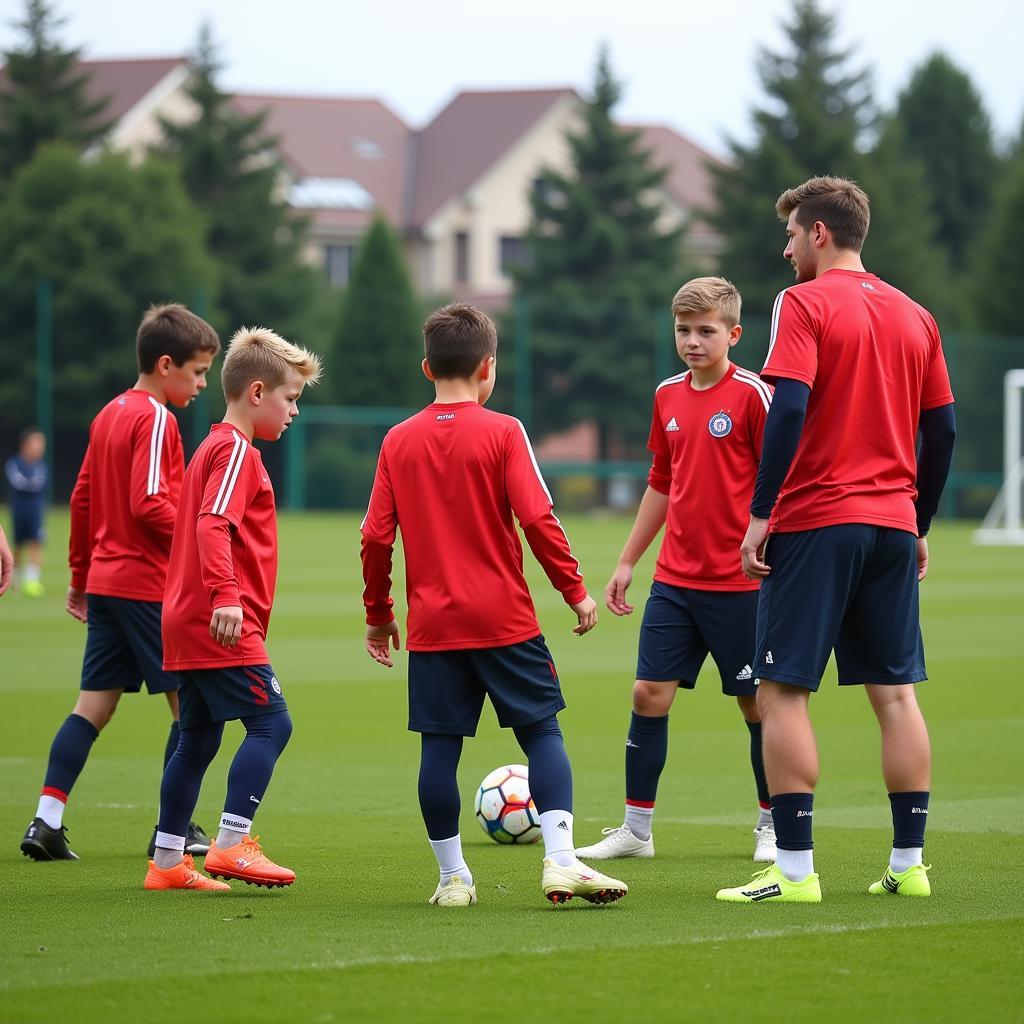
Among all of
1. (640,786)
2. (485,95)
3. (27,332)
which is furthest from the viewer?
(485,95)

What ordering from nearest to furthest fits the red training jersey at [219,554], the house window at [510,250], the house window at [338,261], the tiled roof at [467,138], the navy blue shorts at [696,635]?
the red training jersey at [219,554], the navy blue shorts at [696,635], the house window at [338,261], the tiled roof at [467,138], the house window at [510,250]

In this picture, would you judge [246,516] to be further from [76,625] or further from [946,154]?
[946,154]

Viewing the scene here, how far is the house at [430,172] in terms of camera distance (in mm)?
64750

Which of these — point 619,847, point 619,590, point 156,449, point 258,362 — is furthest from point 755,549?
point 156,449

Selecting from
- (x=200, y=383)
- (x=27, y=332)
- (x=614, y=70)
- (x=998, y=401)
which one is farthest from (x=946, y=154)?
(x=200, y=383)

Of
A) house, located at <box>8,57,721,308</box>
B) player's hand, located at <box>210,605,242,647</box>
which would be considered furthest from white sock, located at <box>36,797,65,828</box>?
house, located at <box>8,57,721,308</box>

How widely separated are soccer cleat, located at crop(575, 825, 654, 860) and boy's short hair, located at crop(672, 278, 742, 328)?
1.90m

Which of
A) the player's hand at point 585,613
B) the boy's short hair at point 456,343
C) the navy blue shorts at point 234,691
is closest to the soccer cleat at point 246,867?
the navy blue shorts at point 234,691

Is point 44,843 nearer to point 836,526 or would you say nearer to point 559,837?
point 559,837

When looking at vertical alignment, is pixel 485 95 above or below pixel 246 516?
above

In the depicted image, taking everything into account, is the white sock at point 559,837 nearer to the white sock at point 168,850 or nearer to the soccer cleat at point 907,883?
the soccer cleat at point 907,883

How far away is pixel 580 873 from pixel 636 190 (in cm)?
4937

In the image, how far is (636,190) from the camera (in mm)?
53906

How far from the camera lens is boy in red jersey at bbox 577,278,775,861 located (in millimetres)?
6879
